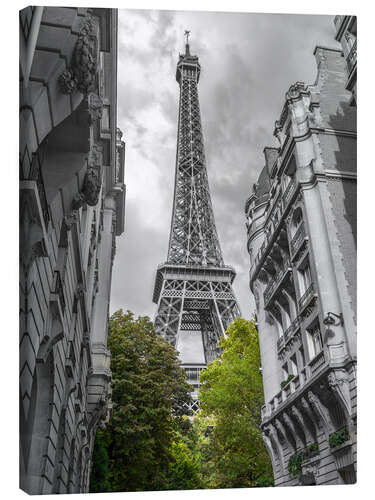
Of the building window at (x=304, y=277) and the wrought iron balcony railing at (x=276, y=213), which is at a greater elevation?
the wrought iron balcony railing at (x=276, y=213)

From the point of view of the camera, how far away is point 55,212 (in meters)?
7.28

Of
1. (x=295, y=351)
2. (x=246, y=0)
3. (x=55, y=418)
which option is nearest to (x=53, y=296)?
(x=55, y=418)

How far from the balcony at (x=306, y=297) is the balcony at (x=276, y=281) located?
1322 mm

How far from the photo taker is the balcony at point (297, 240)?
13.8m

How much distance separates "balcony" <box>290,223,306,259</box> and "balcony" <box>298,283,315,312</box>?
1.32 metres

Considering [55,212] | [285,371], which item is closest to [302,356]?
[285,371]

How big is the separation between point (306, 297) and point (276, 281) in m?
2.90

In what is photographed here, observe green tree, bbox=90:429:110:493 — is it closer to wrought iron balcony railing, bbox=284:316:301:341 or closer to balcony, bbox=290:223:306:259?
wrought iron balcony railing, bbox=284:316:301:341

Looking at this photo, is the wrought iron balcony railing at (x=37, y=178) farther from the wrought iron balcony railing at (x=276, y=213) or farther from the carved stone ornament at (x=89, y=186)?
the wrought iron balcony railing at (x=276, y=213)

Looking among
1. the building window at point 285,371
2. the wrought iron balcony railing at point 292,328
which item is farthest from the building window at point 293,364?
the wrought iron balcony railing at point 292,328

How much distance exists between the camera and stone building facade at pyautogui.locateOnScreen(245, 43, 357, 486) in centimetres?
1093
